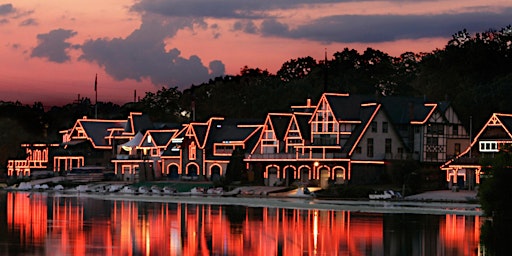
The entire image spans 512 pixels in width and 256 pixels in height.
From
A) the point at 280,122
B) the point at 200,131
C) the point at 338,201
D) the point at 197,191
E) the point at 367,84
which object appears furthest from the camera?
the point at 367,84

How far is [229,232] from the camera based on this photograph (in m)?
59.2

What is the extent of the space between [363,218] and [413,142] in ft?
141

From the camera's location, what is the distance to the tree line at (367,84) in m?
128

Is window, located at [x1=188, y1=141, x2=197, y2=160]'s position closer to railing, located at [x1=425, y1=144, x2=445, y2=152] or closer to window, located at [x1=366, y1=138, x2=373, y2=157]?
window, located at [x1=366, y1=138, x2=373, y2=157]

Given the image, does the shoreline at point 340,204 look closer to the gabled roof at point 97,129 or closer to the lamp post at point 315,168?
the lamp post at point 315,168

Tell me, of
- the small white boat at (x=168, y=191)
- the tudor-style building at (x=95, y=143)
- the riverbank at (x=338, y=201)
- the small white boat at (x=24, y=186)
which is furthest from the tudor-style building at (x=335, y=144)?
the tudor-style building at (x=95, y=143)

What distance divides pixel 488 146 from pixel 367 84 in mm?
70269

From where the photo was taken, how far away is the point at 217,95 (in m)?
182

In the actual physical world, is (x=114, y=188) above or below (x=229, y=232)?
below

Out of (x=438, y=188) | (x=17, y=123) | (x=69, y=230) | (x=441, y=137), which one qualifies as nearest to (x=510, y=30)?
(x=441, y=137)

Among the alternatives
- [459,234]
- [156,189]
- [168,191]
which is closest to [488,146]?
[168,191]

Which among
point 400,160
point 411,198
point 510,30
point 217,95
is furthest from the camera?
point 217,95

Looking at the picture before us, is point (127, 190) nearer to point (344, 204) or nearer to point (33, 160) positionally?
point (344, 204)

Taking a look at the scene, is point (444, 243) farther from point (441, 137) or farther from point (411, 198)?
point (441, 137)
